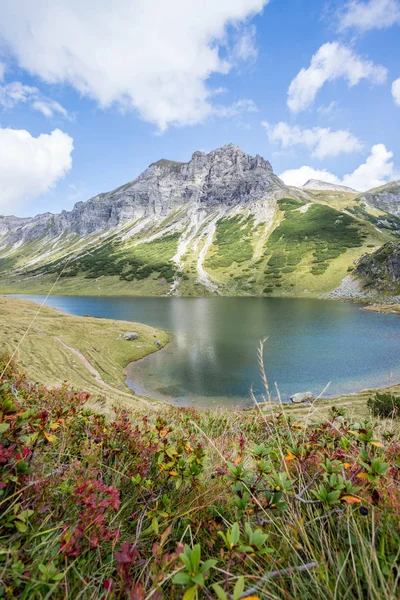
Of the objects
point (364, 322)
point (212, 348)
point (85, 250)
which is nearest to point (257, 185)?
point (85, 250)

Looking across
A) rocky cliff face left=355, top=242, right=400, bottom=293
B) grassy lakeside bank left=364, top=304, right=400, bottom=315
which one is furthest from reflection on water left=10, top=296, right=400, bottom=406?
rocky cliff face left=355, top=242, right=400, bottom=293

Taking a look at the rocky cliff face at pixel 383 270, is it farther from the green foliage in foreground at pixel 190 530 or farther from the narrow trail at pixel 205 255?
the green foliage in foreground at pixel 190 530

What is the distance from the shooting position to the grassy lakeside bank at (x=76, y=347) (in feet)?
82.5

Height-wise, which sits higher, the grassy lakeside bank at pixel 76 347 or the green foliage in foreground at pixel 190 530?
the green foliage in foreground at pixel 190 530

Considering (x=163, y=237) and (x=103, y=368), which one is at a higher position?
(x=163, y=237)

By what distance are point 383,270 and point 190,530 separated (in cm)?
10048

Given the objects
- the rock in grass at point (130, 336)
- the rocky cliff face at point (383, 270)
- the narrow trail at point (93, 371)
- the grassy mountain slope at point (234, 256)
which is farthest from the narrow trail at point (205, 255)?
the narrow trail at point (93, 371)

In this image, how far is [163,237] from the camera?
178 m

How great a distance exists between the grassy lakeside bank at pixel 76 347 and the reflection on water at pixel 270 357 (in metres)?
2.71

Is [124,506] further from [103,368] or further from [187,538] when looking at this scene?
[103,368]

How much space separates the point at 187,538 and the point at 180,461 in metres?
0.63

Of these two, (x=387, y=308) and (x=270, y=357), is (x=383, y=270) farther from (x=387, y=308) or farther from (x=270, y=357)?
(x=270, y=357)

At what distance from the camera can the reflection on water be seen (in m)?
26.4

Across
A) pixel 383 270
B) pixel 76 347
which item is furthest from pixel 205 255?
pixel 76 347
